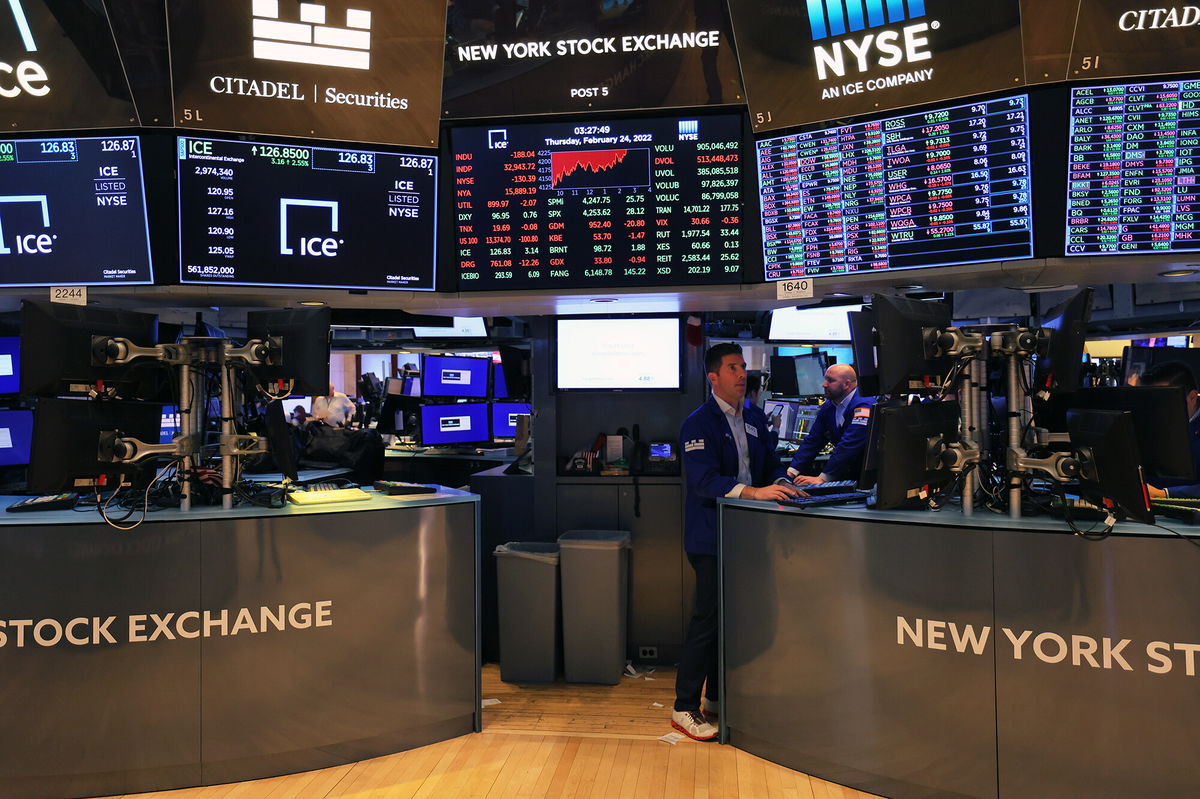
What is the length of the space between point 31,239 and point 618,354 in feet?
9.12

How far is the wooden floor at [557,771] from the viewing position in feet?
10.2

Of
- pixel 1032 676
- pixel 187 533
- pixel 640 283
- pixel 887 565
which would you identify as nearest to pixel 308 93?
pixel 640 283

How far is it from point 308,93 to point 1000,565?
3376 millimetres

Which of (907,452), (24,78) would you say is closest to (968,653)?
(907,452)

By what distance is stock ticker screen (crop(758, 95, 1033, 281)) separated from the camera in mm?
3359

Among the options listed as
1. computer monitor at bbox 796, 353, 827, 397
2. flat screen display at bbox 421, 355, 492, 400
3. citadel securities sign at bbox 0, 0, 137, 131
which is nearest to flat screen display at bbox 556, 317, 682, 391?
citadel securities sign at bbox 0, 0, 137, 131

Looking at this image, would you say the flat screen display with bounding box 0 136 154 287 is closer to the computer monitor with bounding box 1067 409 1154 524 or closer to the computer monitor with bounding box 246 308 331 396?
the computer monitor with bounding box 246 308 331 396

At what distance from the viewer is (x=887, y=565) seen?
9.93 feet

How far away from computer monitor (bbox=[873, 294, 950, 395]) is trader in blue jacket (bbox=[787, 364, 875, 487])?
4.27 feet

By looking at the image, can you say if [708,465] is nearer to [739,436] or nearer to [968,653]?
[739,436]

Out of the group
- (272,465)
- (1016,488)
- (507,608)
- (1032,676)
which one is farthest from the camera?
(272,465)

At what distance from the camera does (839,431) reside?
15.7ft

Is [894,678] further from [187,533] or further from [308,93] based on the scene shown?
[308,93]

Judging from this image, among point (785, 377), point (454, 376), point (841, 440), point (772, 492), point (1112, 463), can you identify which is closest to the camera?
point (1112, 463)
